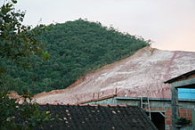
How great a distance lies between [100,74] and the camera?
33500 mm

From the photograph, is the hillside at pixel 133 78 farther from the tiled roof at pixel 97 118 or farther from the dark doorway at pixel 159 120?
the tiled roof at pixel 97 118

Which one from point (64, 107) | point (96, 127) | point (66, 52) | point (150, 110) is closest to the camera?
point (96, 127)

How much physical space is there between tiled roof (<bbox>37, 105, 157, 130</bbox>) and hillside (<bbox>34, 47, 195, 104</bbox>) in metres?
8.90

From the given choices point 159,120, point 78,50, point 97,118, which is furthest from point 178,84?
point 78,50

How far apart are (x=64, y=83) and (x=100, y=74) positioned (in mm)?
6054

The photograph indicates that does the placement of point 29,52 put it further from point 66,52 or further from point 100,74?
point 66,52

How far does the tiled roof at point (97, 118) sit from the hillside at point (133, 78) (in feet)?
29.2

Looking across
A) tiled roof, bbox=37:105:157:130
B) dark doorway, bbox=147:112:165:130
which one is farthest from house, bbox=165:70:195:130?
dark doorway, bbox=147:112:165:130

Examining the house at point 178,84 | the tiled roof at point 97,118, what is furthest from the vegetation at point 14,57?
the tiled roof at point 97,118

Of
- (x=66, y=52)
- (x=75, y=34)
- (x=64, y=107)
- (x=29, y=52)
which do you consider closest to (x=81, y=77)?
(x=66, y=52)

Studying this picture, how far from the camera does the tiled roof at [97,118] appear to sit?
37.0ft

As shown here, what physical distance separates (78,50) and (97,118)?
35680 millimetres

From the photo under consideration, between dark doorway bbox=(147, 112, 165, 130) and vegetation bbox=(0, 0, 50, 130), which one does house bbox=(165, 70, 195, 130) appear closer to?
vegetation bbox=(0, 0, 50, 130)

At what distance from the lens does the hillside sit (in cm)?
2338
